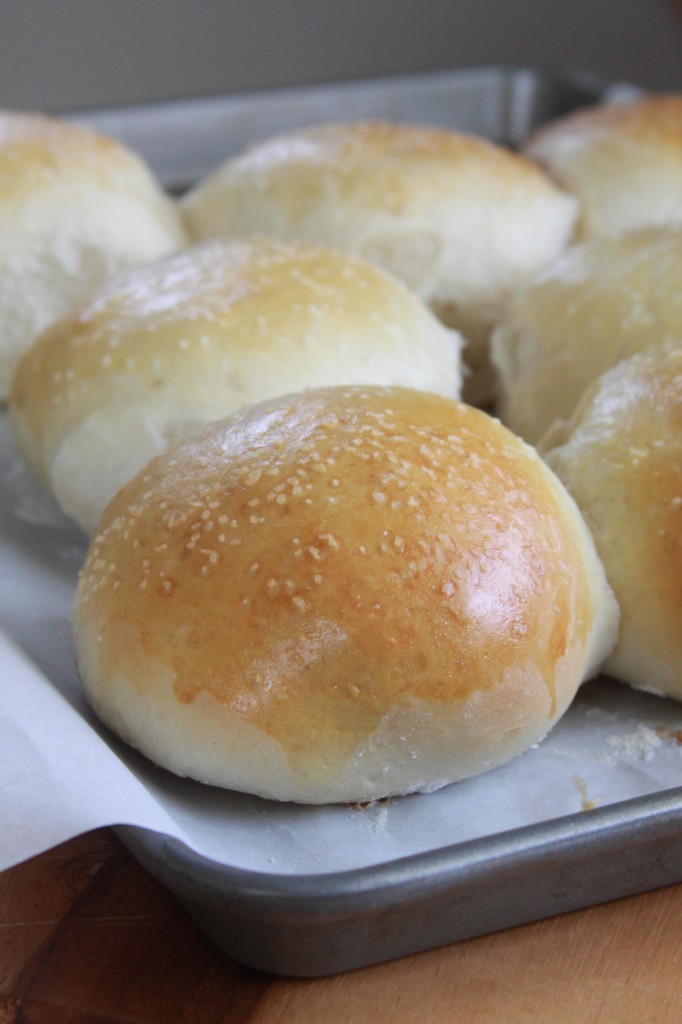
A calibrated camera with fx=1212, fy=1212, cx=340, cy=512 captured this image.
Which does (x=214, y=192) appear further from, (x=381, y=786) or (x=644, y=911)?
(x=644, y=911)

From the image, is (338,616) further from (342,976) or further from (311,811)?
(342,976)

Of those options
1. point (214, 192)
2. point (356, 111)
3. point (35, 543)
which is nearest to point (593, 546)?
point (35, 543)

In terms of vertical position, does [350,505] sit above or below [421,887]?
above

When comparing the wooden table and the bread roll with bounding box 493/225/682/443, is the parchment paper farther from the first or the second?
the bread roll with bounding box 493/225/682/443

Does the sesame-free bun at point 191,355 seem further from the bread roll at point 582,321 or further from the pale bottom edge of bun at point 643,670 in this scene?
the pale bottom edge of bun at point 643,670

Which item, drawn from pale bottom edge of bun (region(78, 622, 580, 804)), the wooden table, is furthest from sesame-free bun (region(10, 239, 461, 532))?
the wooden table

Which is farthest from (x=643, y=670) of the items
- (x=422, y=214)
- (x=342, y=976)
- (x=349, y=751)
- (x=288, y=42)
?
(x=288, y=42)
